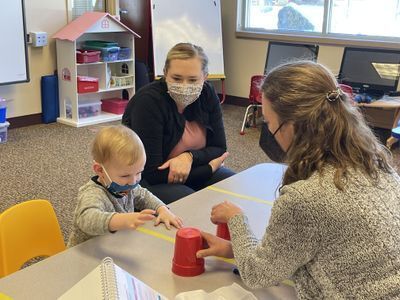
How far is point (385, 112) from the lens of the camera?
203 inches

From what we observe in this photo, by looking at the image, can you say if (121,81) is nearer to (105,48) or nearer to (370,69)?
(105,48)

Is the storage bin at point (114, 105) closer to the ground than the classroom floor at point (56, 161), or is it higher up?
higher up

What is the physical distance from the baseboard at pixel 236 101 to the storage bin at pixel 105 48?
5.93 feet

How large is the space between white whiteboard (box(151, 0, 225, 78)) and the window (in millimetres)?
490

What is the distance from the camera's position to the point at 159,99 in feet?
6.97

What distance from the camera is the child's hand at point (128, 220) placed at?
135 centimetres

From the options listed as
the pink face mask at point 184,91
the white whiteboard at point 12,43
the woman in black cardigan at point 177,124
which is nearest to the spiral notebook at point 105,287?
the woman in black cardigan at point 177,124

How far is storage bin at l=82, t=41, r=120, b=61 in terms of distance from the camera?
518cm

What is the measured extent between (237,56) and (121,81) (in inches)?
65.9

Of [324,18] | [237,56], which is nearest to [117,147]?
[324,18]

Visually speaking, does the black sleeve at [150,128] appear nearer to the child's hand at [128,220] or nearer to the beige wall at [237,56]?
the child's hand at [128,220]

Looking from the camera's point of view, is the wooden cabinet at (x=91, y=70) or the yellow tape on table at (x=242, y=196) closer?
the yellow tape on table at (x=242, y=196)

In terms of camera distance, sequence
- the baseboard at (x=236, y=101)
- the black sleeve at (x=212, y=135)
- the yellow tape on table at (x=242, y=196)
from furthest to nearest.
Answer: the baseboard at (x=236, y=101) → the black sleeve at (x=212, y=135) → the yellow tape on table at (x=242, y=196)

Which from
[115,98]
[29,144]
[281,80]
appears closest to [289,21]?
[115,98]
